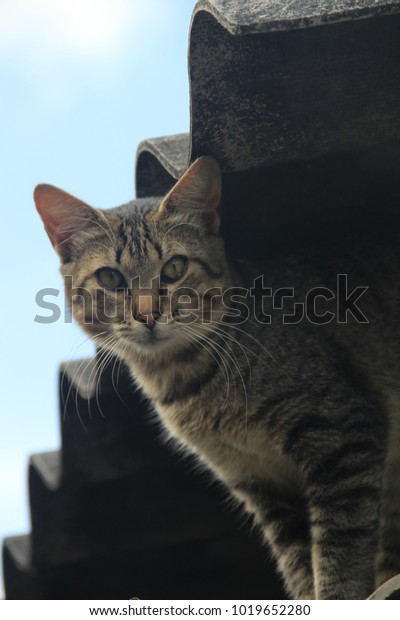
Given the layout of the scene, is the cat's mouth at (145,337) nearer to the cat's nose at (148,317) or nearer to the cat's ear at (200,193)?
the cat's nose at (148,317)

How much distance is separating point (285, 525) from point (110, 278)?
106 centimetres

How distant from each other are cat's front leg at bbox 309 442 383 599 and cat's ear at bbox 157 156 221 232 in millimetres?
882

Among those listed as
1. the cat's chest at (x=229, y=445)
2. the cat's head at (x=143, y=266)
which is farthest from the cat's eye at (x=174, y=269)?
the cat's chest at (x=229, y=445)

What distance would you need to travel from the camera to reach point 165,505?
3748mm

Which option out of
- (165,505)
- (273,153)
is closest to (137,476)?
(165,505)

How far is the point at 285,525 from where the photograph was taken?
11.5ft

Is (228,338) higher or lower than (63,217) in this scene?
lower

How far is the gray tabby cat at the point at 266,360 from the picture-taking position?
3094 mm

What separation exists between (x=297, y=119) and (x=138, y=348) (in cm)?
101

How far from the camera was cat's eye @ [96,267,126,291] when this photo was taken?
3.31m

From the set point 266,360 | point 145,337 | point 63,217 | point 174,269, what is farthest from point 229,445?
point 63,217

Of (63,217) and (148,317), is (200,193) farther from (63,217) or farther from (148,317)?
(63,217)

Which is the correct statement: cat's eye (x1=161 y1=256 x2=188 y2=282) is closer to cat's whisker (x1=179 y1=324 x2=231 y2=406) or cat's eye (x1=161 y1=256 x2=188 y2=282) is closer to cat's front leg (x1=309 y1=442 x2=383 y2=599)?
cat's whisker (x1=179 y1=324 x2=231 y2=406)

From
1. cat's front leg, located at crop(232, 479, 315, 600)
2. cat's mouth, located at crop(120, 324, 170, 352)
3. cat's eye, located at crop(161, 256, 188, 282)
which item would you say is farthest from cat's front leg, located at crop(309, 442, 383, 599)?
cat's eye, located at crop(161, 256, 188, 282)
